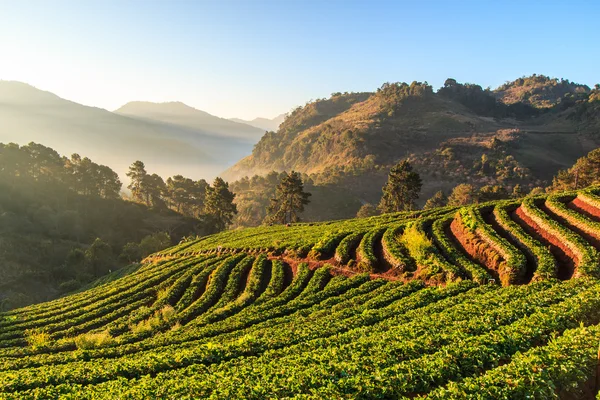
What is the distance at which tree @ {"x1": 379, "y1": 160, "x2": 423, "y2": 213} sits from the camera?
267 ft

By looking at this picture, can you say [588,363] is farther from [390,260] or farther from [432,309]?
[390,260]

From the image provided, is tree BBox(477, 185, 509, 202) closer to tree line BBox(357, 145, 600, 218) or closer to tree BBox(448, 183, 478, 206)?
tree line BBox(357, 145, 600, 218)

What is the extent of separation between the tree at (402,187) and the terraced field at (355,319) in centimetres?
3324

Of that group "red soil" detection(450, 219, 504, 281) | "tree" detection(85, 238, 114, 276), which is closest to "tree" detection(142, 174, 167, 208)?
"tree" detection(85, 238, 114, 276)

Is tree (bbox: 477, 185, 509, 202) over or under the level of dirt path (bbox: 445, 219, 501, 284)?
over

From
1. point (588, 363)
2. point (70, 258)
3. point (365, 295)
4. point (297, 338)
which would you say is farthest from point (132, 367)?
point (70, 258)

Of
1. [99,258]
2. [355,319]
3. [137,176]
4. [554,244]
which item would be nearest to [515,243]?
[554,244]

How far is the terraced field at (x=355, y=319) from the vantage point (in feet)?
43.7

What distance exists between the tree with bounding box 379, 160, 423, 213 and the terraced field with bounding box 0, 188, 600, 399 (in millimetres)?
33241

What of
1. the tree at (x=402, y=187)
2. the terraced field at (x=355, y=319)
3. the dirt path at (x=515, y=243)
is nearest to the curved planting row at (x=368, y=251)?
the terraced field at (x=355, y=319)

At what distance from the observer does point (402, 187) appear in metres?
84.3

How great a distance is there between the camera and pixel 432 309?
882 inches

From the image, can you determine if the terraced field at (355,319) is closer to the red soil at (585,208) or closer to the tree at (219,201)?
the red soil at (585,208)

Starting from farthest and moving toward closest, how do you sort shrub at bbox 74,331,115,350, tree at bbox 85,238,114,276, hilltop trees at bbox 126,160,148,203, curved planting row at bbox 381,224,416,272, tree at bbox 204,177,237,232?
hilltop trees at bbox 126,160,148,203, tree at bbox 204,177,237,232, tree at bbox 85,238,114,276, curved planting row at bbox 381,224,416,272, shrub at bbox 74,331,115,350
